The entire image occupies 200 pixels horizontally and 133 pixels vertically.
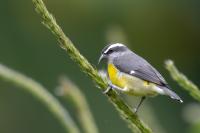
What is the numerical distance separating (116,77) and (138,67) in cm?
14

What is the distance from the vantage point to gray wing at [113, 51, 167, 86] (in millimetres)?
4207

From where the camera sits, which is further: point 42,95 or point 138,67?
point 138,67

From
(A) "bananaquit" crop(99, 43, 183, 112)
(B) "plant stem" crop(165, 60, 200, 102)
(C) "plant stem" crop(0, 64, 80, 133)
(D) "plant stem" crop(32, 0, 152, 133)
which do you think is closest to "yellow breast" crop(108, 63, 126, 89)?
(A) "bananaquit" crop(99, 43, 183, 112)

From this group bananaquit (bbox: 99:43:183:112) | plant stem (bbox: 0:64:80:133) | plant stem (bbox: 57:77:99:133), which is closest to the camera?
plant stem (bbox: 0:64:80:133)

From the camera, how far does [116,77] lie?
4344 millimetres

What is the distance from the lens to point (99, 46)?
46.8 ft

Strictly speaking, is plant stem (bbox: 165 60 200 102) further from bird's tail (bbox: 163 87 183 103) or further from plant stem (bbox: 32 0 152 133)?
bird's tail (bbox: 163 87 183 103)

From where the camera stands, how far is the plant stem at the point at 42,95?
3473 mm

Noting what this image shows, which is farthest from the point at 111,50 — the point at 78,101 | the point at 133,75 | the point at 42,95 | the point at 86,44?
the point at 86,44

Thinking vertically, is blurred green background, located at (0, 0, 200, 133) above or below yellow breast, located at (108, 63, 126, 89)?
below

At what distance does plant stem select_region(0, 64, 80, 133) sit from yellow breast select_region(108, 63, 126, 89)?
74 centimetres

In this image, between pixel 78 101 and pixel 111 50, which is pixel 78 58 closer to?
pixel 78 101

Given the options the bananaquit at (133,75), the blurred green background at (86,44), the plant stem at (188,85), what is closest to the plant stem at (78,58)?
the plant stem at (188,85)

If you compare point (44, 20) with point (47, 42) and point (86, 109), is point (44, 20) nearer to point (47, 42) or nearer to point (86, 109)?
point (86, 109)
